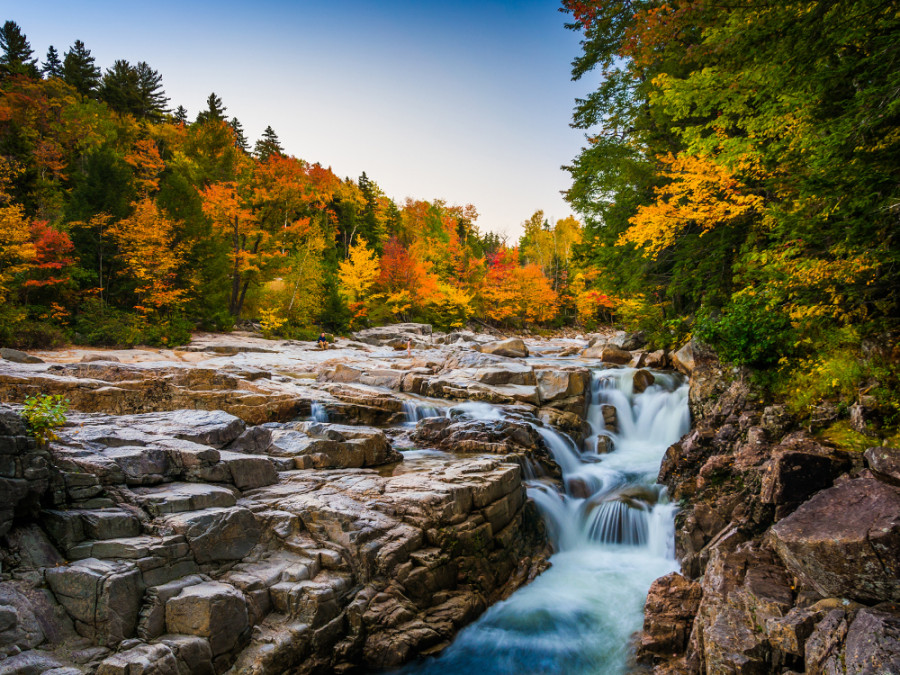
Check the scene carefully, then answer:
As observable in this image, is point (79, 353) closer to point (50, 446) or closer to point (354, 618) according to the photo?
point (50, 446)

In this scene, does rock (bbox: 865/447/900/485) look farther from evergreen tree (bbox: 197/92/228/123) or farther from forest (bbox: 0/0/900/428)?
evergreen tree (bbox: 197/92/228/123)

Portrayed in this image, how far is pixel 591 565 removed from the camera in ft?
26.7

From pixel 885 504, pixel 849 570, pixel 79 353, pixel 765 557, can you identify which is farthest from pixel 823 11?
pixel 79 353

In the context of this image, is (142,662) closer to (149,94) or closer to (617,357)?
(617,357)

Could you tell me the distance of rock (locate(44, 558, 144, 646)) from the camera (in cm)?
449

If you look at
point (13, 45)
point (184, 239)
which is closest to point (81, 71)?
point (13, 45)

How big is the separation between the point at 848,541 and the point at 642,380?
10385 millimetres

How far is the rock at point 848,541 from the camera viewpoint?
3887 millimetres

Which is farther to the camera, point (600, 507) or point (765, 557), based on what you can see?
point (600, 507)

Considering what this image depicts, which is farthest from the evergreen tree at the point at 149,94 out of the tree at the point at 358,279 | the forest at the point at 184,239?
the tree at the point at 358,279

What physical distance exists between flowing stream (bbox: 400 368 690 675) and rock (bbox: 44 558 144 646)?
139 inches

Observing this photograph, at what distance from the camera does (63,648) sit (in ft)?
14.1

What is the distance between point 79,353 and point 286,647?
55.4 ft

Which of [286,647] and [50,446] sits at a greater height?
[50,446]
